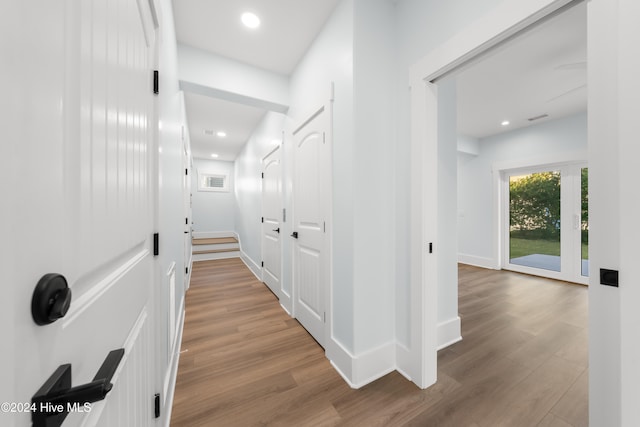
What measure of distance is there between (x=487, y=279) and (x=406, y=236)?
3329 mm

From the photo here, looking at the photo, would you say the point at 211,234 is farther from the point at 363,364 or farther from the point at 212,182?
the point at 363,364

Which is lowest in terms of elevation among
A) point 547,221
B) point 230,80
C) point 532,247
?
point 532,247

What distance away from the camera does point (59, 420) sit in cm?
33

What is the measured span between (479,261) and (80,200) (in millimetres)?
5856

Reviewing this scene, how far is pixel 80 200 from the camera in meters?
0.44

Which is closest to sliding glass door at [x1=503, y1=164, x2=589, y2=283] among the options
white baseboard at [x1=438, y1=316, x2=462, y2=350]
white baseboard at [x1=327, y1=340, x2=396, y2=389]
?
white baseboard at [x1=438, y1=316, x2=462, y2=350]

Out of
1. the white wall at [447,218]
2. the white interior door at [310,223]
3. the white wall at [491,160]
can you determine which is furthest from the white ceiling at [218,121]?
the white wall at [491,160]

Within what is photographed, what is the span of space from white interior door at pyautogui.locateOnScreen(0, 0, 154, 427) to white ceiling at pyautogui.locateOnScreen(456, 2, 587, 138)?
168cm

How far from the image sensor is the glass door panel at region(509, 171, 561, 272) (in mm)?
3998

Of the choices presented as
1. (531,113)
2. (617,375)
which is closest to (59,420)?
(617,375)

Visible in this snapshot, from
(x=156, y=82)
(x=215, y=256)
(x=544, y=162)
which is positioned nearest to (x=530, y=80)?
(x=544, y=162)

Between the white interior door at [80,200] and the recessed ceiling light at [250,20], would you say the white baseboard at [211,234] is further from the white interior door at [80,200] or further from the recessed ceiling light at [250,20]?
the white interior door at [80,200]

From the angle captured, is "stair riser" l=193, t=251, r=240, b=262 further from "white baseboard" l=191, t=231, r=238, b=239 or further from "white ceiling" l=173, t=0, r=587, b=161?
"white ceiling" l=173, t=0, r=587, b=161

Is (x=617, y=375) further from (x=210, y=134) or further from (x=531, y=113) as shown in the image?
(x=210, y=134)
